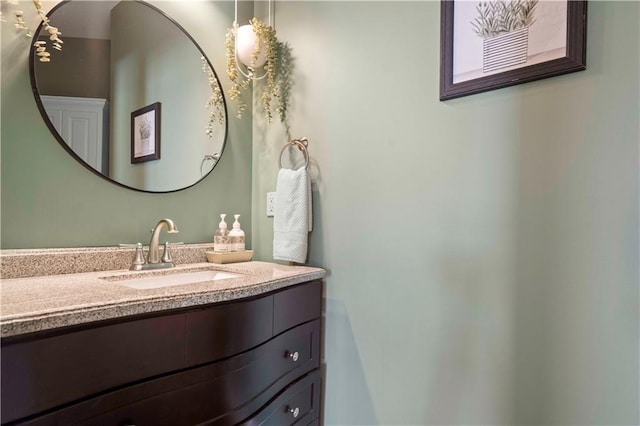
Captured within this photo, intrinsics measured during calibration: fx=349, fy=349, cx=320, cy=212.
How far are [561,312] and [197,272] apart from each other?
1.27 meters

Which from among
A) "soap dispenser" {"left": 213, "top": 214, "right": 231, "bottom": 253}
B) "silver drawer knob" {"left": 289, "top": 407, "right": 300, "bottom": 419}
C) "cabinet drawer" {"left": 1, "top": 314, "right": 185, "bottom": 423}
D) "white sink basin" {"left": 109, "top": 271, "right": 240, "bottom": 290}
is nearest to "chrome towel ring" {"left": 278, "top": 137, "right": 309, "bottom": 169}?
"soap dispenser" {"left": 213, "top": 214, "right": 231, "bottom": 253}

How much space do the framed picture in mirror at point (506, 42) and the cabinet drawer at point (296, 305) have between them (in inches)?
33.8

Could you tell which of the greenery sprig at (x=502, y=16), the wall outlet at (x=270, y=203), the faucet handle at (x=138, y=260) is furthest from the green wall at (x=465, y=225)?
the faucet handle at (x=138, y=260)

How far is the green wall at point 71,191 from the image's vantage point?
3.80 ft

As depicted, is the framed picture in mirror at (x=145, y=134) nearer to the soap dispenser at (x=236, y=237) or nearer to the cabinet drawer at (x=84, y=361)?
the soap dispenser at (x=236, y=237)

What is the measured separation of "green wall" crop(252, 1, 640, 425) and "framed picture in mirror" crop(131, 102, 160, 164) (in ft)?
A: 2.02

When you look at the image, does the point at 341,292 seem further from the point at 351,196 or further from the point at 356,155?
the point at 356,155

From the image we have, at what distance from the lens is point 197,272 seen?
4.75 ft

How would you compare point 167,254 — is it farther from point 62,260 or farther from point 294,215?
point 294,215

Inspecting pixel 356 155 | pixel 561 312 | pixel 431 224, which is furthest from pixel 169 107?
pixel 561 312

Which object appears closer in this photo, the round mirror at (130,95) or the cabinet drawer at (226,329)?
the cabinet drawer at (226,329)

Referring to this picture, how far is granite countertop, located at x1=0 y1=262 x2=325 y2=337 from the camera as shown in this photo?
0.72 metres

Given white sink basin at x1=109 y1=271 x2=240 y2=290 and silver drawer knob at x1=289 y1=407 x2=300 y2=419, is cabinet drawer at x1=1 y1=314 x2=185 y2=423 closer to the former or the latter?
white sink basin at x1=109 y1=271 x2=240 y2=290

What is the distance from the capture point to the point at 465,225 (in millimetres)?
1134
